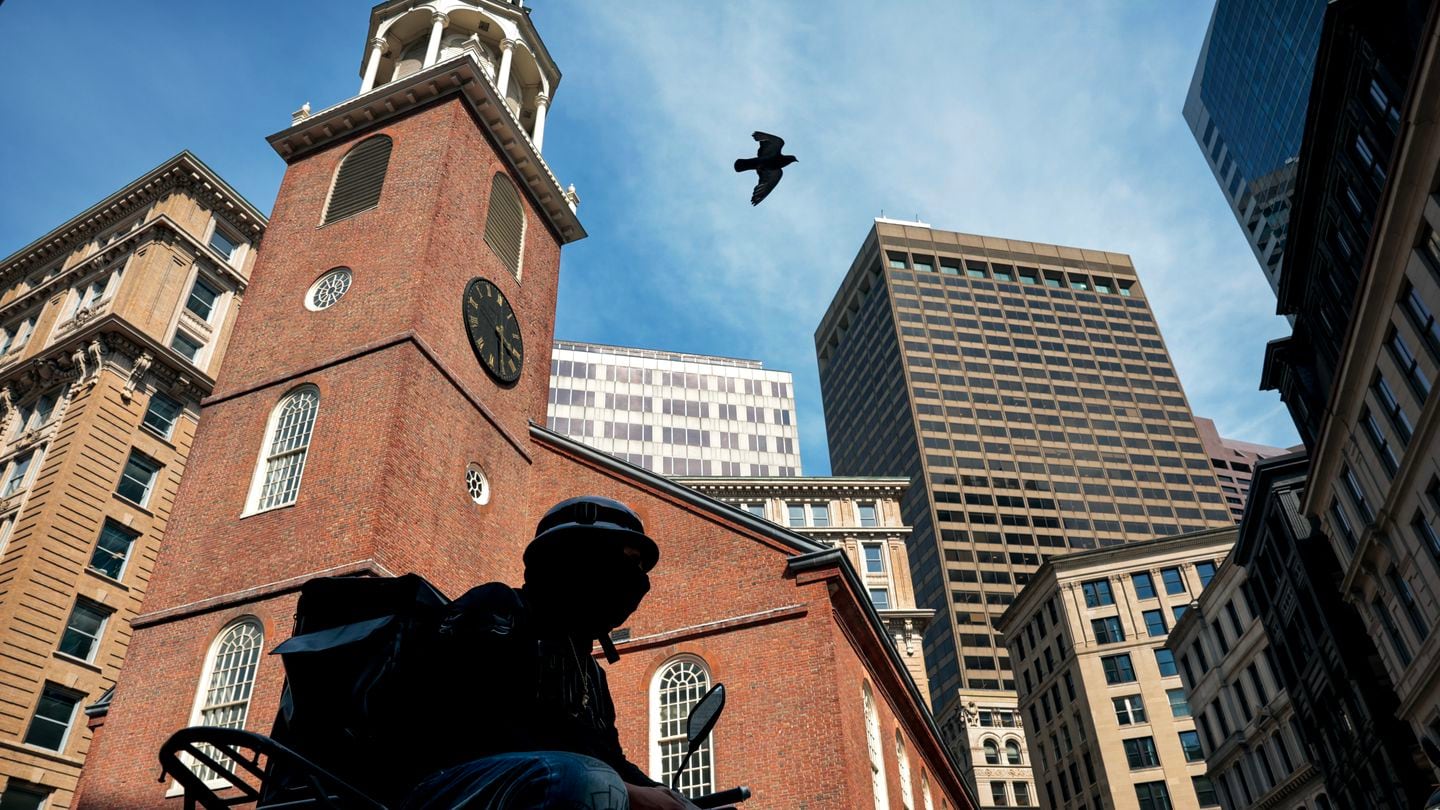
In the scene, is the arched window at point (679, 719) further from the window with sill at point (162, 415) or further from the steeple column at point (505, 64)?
the window with sill at point (162, 415)

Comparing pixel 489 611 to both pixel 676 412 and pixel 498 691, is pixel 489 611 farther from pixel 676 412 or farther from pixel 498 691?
pixel 676 412

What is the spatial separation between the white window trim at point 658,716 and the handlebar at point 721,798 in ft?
56.3

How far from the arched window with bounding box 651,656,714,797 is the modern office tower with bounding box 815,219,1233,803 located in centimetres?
8975

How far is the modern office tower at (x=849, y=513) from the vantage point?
6038cm

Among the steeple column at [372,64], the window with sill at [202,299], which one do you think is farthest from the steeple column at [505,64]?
the window with sill at [202,299]

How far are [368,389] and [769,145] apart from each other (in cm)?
1129

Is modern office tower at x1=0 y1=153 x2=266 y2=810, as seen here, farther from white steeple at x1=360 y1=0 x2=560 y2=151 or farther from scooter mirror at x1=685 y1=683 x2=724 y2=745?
scooter mirror at x1=685 y1=683 x2=724 y2=745

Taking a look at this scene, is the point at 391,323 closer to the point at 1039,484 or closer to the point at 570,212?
the point at 570,212

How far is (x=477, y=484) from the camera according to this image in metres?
23.7

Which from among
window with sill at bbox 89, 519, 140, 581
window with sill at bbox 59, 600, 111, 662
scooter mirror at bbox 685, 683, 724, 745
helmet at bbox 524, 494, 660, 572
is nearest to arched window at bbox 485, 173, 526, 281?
window with sill at bbox 89, 519, 140, 581

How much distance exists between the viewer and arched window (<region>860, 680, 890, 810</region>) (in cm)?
2222

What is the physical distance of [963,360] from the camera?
15288cm

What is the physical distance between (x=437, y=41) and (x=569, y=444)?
14.1 m

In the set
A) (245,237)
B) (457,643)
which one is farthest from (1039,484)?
(457,643)
